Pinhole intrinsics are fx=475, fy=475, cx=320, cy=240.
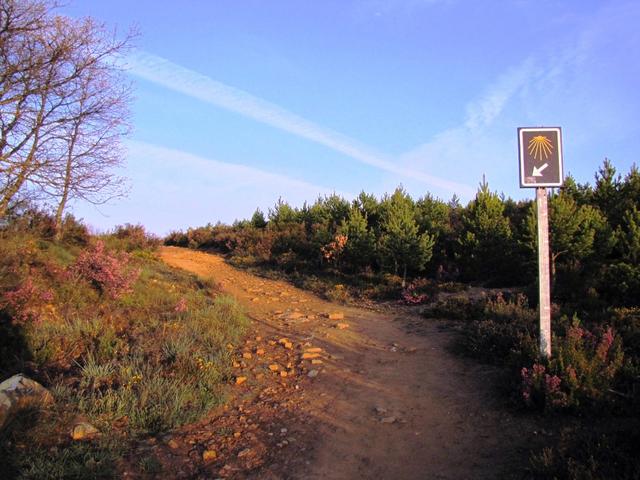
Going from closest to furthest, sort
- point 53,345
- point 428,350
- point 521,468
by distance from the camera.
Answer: point 521,468
point 53,345
point 428,350

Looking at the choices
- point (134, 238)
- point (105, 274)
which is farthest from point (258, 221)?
point (105, 274)

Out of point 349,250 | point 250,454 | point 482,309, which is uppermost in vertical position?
point 349,250

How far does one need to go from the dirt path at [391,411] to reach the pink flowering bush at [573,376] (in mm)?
369

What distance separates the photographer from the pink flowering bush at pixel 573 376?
516cm

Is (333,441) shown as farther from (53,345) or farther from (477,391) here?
(53,345)

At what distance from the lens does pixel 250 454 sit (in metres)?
4.75

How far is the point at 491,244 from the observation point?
13.8m

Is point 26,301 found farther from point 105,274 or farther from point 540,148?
point 540,148

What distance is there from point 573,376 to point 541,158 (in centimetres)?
265

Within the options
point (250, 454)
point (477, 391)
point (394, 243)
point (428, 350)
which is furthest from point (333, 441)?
point (394, 243)

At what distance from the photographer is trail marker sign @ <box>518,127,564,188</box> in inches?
235

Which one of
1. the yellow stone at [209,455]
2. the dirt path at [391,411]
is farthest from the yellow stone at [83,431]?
the dirt path at [391,411]

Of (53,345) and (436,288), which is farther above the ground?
(436,288)

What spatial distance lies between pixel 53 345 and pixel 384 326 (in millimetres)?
6040
